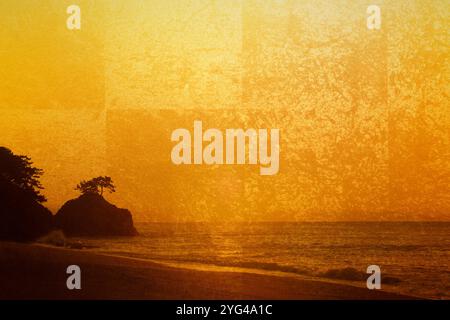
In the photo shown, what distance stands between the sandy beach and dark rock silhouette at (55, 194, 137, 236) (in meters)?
3.14

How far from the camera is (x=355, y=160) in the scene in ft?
22.2

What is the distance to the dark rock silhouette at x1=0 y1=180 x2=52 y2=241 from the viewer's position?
24.5 feet

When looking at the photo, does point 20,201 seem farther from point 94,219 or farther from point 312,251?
point 312,251

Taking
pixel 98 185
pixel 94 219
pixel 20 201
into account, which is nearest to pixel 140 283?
pixel 98 185

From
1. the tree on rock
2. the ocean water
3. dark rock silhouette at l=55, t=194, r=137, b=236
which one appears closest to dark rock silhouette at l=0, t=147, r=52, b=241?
the tree on rock

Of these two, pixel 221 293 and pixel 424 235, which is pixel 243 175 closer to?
pixel 221 293

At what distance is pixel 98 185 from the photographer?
735 cm

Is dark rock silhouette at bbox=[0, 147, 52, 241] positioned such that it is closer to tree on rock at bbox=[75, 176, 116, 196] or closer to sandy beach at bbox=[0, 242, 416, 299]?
tree on rock at bbox=[75, 176, 116, 196]

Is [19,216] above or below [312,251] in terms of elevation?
above

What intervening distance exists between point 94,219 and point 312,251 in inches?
179

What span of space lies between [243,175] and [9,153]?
12.1 feet

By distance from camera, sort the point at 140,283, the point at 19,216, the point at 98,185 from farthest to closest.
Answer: the point at 19,216
the point at 98,185
the point at 140,283
